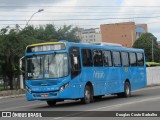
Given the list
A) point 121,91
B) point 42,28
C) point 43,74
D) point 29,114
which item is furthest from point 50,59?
point 42,28

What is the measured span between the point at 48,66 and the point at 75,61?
1.32m

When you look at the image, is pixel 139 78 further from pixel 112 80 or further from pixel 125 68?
pixel 112 80

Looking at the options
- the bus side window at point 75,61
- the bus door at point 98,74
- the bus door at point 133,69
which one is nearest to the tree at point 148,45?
the bus door at point 133,69

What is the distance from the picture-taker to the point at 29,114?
17438mm

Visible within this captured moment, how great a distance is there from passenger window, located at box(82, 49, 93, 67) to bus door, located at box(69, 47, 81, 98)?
1.92ft

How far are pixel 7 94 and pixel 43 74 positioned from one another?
19.2 meters

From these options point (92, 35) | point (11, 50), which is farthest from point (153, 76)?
point (92, 35)

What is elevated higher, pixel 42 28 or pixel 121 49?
pixel 42 28

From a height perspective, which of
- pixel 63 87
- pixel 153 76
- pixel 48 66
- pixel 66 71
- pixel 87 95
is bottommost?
pixel 153 76

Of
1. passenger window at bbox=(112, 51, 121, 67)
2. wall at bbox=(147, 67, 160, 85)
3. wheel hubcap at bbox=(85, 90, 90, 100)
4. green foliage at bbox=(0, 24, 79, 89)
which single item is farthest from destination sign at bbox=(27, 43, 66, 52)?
wall at bbox=(147, 67, 160, 85)

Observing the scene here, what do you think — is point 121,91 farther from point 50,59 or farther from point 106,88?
point 50,59

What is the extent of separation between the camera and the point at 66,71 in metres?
20.9

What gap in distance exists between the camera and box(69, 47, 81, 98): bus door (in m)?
21.2

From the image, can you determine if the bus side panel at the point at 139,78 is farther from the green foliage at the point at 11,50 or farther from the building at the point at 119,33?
the building at the point at 119,33
